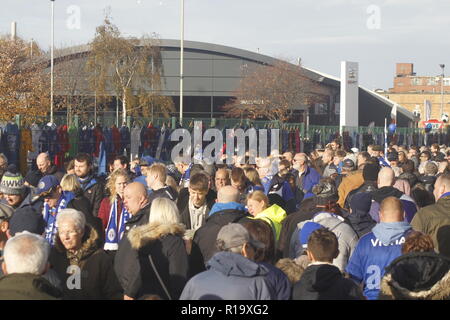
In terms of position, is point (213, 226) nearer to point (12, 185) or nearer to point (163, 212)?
point (163, 212)

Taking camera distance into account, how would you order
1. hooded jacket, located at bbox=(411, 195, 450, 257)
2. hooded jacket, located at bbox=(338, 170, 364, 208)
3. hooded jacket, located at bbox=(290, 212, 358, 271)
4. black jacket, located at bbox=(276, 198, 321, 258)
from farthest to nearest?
hooded jacket, located at bbox=(338, 170, 364, 208)
black jacket, located at bbox=(276, 198, 321, 258)
hooded jacket, located at bbox=(411, 195, 450, 257)
hooded jacket, located at bbox=(290, 212, 358, 271)

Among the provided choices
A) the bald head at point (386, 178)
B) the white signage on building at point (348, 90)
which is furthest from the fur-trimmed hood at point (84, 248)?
the white signage on building at point (348, 90)

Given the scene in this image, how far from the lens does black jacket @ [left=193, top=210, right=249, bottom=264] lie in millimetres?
7352

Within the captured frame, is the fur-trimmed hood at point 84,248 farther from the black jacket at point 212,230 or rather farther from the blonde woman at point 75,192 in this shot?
the blonde woman at point 75,192

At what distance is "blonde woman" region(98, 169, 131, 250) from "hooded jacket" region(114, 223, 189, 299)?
177cm

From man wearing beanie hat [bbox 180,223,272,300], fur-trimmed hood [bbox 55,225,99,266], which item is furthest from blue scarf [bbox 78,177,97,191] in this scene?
man wearing beanie hat [bbox 180,223,272,300]

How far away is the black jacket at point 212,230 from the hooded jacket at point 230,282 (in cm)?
199

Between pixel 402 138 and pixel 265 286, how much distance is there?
41.1 m

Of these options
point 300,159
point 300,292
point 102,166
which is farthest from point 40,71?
point 300,292

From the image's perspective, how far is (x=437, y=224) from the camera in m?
8.18

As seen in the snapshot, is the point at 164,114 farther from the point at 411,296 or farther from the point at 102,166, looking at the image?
the point at 411,296

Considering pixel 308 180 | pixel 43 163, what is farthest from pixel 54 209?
pixel 308 180

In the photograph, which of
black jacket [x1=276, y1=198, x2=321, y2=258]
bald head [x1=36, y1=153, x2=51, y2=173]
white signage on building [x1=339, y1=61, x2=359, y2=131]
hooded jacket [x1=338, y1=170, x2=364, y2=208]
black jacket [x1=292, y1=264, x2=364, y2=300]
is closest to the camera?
black jacket [x1=292, y1=264, x2=364, y2=300]

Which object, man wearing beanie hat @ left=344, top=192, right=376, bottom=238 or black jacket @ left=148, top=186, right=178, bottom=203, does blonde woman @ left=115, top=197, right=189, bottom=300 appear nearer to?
man wearing beanie hat @ left=344, top=192, right=376, bottom=238
